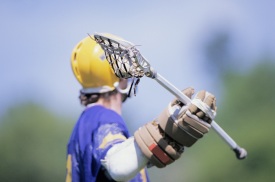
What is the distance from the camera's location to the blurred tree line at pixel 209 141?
24828 millimetres

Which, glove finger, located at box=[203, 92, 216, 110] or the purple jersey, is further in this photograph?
the purple jersey

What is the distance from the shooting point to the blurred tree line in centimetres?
2483

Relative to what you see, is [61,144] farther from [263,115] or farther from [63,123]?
[263,115]

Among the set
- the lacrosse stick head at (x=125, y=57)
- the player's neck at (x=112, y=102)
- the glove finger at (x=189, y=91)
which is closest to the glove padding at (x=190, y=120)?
the glove finger at (x=189, y=91)

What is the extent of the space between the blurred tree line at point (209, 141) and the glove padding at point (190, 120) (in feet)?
46.2

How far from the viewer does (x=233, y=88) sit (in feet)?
101

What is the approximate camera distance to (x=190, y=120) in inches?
248

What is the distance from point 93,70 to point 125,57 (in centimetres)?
113

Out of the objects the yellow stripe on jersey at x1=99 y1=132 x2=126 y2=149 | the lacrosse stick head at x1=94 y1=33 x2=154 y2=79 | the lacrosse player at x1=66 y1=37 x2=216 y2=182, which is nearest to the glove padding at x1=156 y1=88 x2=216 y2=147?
the lacrosse player at x1=66 y1=37 x2=216 y2=182

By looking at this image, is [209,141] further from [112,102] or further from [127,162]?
[127,162]

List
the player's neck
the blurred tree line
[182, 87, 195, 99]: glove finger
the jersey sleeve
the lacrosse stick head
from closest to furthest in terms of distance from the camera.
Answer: the lacrosse stick head
[182, 87, 195, 99]: glove finger
the jersey sleeve
the player's neck
the blurred tree line

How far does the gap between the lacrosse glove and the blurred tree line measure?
45.9 feet

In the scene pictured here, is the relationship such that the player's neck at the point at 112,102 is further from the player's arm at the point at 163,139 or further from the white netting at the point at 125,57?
the white netting at the point at 125,57

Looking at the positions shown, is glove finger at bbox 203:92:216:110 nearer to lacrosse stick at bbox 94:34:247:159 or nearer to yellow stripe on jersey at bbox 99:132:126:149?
lacrosse stick at bbox 94:34:247:159
